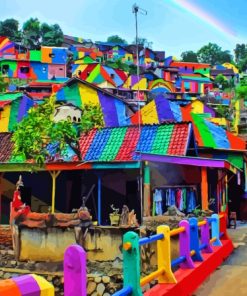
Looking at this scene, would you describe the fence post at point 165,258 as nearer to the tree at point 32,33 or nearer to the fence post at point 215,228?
the fence post at point 215,228

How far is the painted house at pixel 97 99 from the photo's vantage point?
2973 cm

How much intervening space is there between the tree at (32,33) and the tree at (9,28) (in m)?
1.40

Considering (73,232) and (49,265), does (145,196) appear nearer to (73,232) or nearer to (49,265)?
(73,232)

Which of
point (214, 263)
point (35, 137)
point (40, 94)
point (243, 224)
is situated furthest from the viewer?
point (40, 94)

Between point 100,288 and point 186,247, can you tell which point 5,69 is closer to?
point 100,288

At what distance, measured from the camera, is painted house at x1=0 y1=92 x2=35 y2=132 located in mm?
30688

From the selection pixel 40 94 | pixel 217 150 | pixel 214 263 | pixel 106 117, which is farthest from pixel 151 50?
pixel 214 263

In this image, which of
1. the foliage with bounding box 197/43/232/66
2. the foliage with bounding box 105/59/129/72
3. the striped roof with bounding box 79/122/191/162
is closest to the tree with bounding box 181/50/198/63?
the foliage with bounding box 197/43/232/66

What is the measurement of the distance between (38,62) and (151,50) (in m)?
23.5

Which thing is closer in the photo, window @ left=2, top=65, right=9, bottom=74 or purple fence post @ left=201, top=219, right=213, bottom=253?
purple fence post @ left=201, top=219, right=213, bottom=253

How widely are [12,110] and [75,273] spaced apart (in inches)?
1117

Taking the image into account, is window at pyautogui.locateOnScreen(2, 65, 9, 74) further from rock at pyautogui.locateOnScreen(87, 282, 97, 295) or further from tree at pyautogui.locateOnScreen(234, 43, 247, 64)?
tree at pyautogui.locateOnScreen(234, 43, 247, 64)

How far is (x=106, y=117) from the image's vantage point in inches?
1169

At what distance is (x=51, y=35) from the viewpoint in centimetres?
7288
